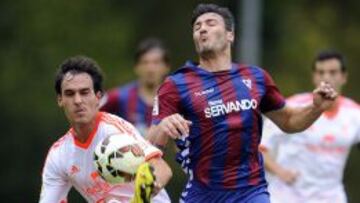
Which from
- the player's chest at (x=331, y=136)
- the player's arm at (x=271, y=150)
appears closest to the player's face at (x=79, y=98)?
the player's arm at (x=271, y=150)

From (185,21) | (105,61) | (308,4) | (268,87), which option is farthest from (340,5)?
(268,87)

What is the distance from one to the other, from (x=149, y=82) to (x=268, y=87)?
472 centimetres

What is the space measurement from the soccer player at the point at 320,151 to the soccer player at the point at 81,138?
9.40ft

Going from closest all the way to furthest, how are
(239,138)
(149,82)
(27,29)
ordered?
(239,138) < (149,82) < (27,29)

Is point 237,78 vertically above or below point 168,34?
above

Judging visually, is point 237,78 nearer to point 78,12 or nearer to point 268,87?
point 268,87

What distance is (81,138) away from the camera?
11.1m

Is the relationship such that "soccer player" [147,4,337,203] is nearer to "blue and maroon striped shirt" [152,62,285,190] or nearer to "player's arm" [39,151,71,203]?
"blue and maroon striped shirt" [152,62,285,190]

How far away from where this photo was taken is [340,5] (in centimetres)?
3334

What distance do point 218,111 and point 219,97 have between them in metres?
0.10

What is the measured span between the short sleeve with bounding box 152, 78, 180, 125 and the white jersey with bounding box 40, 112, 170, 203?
0.94 ft

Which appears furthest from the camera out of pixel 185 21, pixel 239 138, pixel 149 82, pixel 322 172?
pixel 185 21

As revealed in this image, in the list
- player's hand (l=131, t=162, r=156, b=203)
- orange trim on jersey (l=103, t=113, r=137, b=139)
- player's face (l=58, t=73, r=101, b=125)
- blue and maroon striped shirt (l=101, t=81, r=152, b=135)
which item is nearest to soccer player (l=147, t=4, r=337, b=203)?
orange trim on jersey (l=103, t=113, r=137, b=139)

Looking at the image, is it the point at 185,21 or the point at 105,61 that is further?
the point at 185,21
